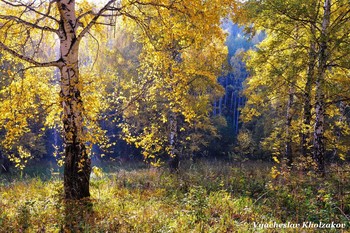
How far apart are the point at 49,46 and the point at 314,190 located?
7802 millimetres

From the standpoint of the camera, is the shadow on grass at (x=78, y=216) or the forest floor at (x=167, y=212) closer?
the shadow on grass at (x=78, y=216)

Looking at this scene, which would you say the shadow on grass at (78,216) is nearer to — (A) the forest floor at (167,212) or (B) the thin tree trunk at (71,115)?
(A) the forest floor at (167,212)

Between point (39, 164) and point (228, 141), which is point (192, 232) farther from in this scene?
point (228, 141)

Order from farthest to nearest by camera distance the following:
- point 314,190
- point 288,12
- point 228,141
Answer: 1. point 228,141
2. point 288,12
3. point 314,190

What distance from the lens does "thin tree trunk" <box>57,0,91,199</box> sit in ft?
17.1

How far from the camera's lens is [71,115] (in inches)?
208

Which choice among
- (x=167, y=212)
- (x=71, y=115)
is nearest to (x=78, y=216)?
(x=167, y=212)

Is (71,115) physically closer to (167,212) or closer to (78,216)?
(78,216)

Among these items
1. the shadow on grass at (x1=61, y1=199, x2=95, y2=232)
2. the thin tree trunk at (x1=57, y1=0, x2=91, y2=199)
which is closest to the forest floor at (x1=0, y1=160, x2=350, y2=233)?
the shadow on grass at (x1=61, y1=199, x2=95, y2=232)

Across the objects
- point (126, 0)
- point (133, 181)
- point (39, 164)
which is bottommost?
point (39, 164)

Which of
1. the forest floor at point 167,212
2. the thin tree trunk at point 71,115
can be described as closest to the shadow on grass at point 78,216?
the forest floor at point 167,212

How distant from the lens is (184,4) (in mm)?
5336

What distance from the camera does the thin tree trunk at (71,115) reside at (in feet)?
17.1

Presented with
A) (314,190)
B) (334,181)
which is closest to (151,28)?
(314,190)
